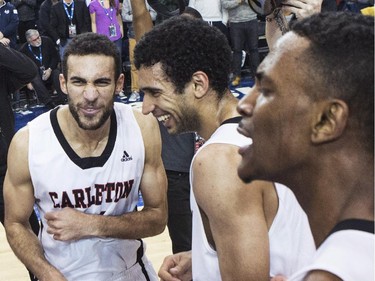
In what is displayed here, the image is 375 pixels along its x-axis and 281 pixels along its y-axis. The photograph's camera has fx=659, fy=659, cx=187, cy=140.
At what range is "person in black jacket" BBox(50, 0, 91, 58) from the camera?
9.76 meters

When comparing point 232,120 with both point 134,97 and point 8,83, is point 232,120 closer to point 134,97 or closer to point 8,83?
point 8,83

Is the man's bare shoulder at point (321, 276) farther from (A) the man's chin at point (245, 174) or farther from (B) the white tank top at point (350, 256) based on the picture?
(A) the man's chin at point (245, 174)

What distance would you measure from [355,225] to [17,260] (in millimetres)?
3740

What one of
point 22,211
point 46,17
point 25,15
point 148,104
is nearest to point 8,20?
point 46,17

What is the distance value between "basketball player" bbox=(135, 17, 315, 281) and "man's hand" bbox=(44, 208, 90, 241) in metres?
0.42

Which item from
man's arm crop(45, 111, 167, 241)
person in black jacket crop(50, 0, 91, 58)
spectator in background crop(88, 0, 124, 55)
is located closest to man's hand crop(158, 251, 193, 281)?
man's arm crop(45, 111, 167, 241)

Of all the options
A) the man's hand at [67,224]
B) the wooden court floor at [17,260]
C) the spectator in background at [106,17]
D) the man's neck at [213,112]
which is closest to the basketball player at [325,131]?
the man's neck at [213,112]

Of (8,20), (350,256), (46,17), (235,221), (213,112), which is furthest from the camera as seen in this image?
(46,17)

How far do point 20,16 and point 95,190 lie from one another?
847cm

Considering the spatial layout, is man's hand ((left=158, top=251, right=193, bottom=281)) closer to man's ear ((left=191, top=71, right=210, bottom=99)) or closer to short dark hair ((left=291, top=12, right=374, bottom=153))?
man's ear ((left=191, top=71, right=210, bottom=99))

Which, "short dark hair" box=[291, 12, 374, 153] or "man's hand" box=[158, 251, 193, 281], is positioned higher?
"short dark hair" box=[291, 12, 374, 153]

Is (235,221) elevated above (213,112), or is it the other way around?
(213,112)

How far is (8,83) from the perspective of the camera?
3.90 meters

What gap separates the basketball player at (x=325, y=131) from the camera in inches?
46.1
